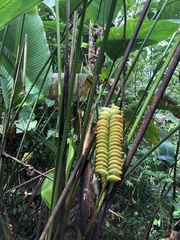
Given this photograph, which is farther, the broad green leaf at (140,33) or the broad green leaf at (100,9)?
the broad green leaf at (100,9)

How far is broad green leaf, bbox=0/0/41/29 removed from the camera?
1.42ft

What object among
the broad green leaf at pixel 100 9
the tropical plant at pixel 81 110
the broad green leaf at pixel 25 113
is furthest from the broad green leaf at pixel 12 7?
the broad green leaf at pixel 25 113

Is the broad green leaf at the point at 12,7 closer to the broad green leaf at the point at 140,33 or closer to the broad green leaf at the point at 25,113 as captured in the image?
the broad green leaf at the point at 140,33

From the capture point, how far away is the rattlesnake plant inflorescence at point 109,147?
400 millimetres

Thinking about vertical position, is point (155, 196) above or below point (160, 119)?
below

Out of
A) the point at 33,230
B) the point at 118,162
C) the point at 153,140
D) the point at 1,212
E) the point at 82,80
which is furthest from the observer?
the point at 33,230

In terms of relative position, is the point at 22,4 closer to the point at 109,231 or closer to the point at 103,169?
the point at 103,169

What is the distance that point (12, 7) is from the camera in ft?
1.47

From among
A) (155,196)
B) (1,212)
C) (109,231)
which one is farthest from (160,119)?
(1,212)

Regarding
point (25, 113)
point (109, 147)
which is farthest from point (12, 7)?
point (25, 113)

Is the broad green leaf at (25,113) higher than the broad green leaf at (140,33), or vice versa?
the broad green leaf at (140,33)

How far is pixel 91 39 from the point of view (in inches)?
56.7

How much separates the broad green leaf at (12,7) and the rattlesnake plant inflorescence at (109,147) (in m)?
0.22

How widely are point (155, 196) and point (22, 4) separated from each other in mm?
1285
